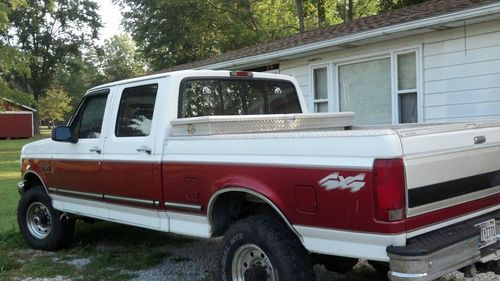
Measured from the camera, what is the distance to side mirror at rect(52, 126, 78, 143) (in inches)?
236

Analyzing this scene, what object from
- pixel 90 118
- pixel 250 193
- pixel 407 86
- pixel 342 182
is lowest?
pixel 250 193

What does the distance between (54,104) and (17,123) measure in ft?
52.0

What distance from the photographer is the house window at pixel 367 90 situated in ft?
30.3

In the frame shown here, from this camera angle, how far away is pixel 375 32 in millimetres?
8500

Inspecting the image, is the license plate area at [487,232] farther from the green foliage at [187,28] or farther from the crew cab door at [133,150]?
the green foliage at [187,28]

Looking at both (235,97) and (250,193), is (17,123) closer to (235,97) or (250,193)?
(235,97)

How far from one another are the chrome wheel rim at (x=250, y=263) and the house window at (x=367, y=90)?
5709mm

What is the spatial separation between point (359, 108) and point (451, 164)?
6.13 metres

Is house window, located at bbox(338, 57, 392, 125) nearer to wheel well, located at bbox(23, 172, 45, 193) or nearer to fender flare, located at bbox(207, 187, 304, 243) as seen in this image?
wheel well, located at bbox(23, 172, 45, 193)

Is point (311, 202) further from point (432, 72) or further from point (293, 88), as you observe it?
point (432, 72)

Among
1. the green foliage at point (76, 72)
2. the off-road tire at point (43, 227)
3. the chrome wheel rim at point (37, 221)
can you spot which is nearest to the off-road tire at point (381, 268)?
the off-road tire at point (43, 227)

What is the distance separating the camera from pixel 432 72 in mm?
8445

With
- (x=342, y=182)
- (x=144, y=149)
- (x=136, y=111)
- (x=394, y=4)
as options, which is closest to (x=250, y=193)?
(x=342, y=182)

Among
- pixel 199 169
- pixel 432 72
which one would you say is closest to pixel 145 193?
pixel 199 169
